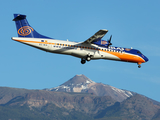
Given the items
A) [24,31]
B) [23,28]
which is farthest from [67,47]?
[23,28]

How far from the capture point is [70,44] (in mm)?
53281

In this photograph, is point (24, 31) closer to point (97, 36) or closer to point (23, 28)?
point (23, 28)

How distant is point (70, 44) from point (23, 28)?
8510 millimetres

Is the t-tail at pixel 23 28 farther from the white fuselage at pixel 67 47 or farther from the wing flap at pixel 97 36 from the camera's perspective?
the wing flap at pixel 97 36

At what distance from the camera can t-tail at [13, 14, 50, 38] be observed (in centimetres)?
5215

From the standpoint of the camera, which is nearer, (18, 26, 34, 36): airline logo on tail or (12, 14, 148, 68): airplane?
(12, 14, 148, 68): airplane

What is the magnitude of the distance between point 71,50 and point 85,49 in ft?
8.99

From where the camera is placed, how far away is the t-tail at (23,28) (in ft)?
171

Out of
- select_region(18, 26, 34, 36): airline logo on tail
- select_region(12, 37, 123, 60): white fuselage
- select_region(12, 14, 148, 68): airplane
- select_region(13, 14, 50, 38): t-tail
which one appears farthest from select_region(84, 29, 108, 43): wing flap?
select_region(18, 26, 34, 36): airline logo on tail

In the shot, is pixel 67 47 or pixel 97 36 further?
pixel 67 47

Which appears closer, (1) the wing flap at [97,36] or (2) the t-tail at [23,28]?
(1) the wing flap at [97,36]

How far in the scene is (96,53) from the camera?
55125 millimetres

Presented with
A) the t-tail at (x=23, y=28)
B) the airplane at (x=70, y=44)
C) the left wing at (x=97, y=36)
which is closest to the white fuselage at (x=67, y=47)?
the airplane at (x=70, y=44)

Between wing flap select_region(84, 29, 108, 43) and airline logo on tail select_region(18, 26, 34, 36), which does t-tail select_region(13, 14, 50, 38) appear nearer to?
airline logo on tail select_region(18, 26, 34, 36)
